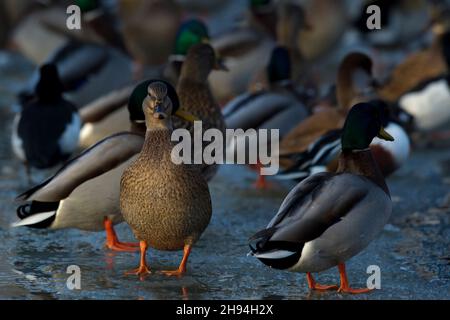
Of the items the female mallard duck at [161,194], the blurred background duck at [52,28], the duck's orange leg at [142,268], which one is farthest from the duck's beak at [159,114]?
the blurred background duck at [52,28]

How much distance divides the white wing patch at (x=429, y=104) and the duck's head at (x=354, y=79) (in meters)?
1.10

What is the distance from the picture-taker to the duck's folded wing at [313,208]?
4957mm

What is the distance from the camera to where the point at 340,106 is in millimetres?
8086

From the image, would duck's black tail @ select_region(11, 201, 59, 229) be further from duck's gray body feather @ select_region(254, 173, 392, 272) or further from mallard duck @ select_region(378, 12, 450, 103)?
mallard duck @ select_region(378, 12, 450, 103)

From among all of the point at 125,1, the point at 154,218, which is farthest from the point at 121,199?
the point at 125,1

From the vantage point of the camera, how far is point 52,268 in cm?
564

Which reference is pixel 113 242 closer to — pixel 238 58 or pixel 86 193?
pixel 86 193

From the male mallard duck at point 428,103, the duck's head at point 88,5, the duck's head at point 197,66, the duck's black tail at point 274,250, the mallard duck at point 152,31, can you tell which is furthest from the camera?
the mallard duck at point 152,31

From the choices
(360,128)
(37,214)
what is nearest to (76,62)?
(37,214)

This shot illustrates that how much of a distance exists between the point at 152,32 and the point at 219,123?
5243 millimetres

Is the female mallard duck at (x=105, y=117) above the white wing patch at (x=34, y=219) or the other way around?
above

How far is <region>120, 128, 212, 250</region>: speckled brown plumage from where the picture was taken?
5395 mm

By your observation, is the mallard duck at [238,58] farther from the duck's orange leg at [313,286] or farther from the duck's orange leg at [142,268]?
the duck's orange leg at [313,286]

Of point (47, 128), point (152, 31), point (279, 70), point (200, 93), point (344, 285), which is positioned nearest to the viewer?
point (344, 285)
